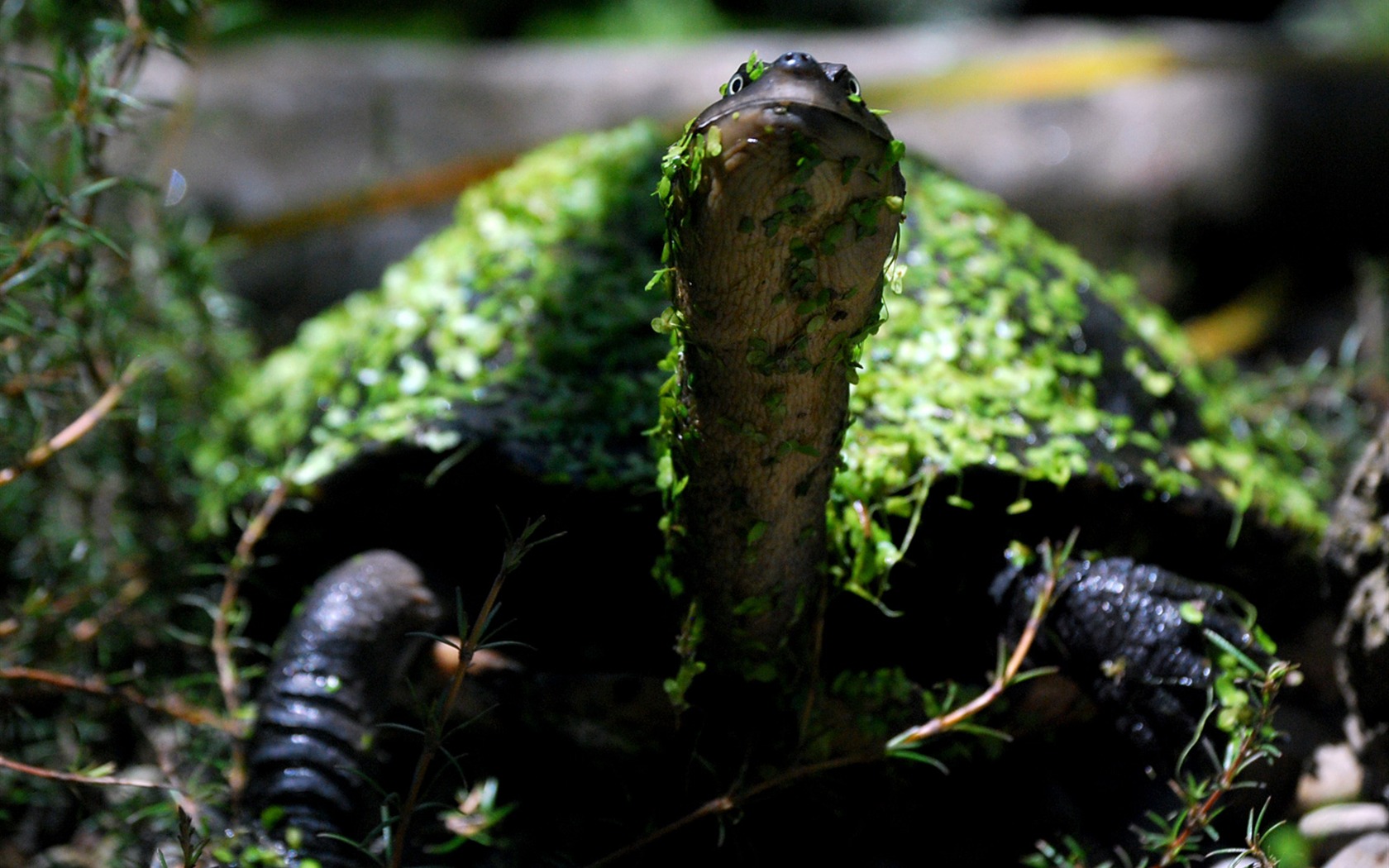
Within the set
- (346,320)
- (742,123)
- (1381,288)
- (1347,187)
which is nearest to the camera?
(742,123)

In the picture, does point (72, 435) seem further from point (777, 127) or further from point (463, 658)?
point (777, 127)

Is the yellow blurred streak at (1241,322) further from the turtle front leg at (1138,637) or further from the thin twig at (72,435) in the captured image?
the thin twig at (72,435)

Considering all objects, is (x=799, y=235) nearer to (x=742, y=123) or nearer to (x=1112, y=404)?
(x=742, y=123)

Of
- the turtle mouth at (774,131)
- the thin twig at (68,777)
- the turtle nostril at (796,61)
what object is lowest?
the thin twig at (68,777)

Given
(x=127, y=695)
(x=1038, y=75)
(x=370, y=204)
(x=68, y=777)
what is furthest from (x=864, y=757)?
(x=1038, y=75)

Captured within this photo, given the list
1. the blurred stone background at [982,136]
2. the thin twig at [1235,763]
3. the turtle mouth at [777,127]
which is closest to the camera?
the turtle mouth at [777,127]

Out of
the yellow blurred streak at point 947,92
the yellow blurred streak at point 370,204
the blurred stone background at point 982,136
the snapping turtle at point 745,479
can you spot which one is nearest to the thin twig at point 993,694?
the snapping turtle at point 745,479

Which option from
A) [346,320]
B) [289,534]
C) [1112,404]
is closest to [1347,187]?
[1112,404]
